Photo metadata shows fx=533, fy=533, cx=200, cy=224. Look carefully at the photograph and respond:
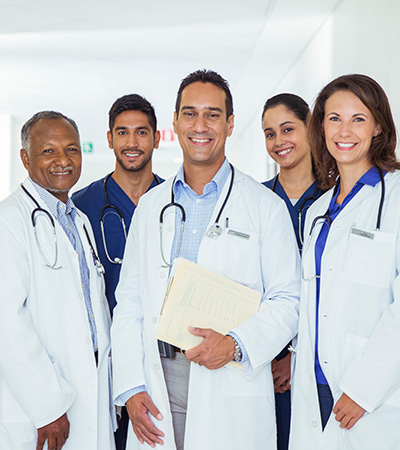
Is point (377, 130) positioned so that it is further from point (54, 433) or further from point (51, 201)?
point (54, 433)

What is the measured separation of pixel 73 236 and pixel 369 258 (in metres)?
1.10

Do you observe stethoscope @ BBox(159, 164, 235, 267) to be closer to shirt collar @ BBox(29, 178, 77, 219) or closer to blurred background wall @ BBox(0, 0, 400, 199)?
shirt collar @ BBox(29, 178, 77, 219)

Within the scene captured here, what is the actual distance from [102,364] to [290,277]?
75 cm

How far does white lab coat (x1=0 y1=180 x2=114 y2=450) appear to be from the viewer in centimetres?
173

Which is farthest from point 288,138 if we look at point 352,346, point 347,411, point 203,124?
point 347,411

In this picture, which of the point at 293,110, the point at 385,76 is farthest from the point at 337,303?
the point at 385,76

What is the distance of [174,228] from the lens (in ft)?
6.19

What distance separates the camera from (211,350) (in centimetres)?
164

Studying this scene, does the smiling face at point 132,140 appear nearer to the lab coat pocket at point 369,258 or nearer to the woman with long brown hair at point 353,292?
the woman with long brown hair at point 353,292

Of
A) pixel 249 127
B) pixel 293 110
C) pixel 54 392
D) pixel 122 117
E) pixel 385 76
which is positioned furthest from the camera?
pixel 249 127

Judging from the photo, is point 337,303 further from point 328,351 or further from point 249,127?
point 249,127

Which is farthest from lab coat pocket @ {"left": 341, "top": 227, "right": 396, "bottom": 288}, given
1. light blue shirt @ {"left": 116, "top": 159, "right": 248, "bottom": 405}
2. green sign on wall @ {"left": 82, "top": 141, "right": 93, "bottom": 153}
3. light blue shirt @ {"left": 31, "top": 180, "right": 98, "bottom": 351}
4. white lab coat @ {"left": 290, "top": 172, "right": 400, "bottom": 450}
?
green sign on wall @ {"left": 82, "top": 141, "right": 93, "bottom": 153}

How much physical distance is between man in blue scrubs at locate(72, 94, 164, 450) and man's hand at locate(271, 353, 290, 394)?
806mm

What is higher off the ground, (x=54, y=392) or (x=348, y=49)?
(x=348, y=49)
